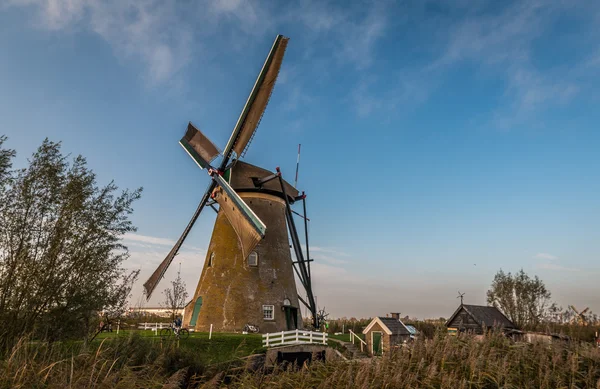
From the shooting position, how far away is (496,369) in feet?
21.7

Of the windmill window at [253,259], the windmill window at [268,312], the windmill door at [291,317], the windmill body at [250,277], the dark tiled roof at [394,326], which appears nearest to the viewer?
the windmill body at [250,277]

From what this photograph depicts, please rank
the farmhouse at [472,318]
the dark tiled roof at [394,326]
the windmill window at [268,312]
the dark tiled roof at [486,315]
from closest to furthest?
1. the windmill window at [268,312]
2. the dark tiled roof at [394,326]
3. the farmhouse at [472,318]
4. the dark tiled roof at [486,315]

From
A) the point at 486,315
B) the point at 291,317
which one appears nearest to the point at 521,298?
the point at 486,315

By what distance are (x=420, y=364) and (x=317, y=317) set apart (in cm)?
1604

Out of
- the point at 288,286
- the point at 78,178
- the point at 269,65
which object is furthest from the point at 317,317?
the point at 78,178

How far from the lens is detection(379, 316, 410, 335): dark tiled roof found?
2408cm

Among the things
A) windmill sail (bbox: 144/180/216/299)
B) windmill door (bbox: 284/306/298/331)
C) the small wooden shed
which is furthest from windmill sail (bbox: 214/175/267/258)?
the small wooden shed

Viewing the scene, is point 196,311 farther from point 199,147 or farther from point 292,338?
point 199,147

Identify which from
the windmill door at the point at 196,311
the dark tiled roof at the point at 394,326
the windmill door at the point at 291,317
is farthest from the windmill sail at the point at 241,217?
the dark tiled roof at the point at 394,326

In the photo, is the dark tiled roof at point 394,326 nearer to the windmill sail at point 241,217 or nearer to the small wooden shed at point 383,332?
the small wooden shed at point 383,332

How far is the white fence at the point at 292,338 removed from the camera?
58.3 feet

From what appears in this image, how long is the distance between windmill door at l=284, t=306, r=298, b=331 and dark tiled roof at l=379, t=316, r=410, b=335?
5.35m

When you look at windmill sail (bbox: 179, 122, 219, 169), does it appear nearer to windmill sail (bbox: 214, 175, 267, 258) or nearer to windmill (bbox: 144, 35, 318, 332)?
windmill (bbox: 144, 35, 318, 332)

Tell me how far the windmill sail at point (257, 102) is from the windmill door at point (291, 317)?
8293 millimetres
